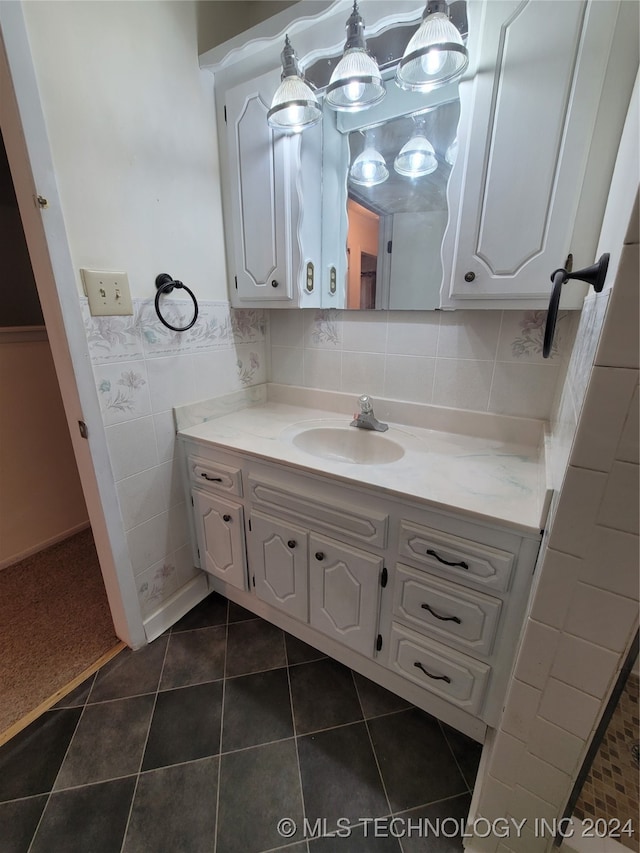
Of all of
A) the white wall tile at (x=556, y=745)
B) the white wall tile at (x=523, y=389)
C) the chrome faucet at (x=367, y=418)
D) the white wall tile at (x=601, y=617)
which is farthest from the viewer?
the chrome faucet at (x=367, y=418)

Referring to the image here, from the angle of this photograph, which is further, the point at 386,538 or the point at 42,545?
the point at 42,545

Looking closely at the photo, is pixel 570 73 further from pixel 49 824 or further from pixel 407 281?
pixel 49 824

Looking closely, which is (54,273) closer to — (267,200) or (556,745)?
(267,200)

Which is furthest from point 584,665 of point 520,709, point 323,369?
point 323,369

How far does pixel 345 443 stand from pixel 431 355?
459 mm

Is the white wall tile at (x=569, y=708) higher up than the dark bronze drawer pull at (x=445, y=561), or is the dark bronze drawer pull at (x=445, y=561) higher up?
the dark bronze drawer pull at (x=445, y=561)

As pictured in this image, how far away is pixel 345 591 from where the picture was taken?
3.62 ft

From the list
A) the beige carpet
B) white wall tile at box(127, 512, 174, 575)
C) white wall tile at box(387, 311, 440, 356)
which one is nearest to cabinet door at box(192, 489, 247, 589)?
white wall tile at box(127, 512, 174, 575)

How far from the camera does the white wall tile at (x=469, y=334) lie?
115 cm

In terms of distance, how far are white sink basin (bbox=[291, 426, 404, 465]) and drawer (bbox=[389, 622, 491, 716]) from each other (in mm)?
560

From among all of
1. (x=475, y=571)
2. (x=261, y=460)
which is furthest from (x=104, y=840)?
(x=475, y=571)

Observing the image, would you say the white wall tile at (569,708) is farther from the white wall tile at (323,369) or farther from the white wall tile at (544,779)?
the white wall tile at (323,369)

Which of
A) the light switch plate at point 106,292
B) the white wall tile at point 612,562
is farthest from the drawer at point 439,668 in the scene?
the light switch plate at point 106,292

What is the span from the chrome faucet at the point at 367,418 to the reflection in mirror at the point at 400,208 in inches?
14.3
